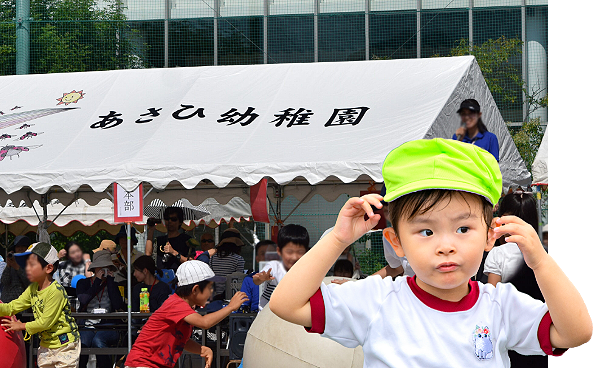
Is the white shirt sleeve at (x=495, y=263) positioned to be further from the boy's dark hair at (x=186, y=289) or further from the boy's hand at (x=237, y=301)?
the boy's dark hair at (x=186, y=289)

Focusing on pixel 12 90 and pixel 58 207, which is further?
pixel 58 207

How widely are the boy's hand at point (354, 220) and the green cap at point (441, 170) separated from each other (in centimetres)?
7

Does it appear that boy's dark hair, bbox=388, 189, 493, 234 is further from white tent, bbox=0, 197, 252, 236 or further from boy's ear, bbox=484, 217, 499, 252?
white tent, bbox=0, 197, 252, 236

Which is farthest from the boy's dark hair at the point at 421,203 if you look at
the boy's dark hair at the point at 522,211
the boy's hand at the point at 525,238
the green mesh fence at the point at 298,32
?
the green mesh fence at the point at 298,32

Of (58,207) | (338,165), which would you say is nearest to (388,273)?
(338,165)

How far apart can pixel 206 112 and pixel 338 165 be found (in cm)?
244

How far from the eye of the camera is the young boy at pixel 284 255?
545 centimetres

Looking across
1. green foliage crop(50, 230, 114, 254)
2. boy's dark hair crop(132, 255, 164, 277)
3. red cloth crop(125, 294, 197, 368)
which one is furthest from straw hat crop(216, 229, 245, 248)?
green foliage crop(50, 230, 114, 254)

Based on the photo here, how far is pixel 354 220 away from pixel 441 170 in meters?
0.26

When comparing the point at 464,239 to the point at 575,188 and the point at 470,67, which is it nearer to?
the point at 575,188

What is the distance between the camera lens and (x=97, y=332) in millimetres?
7539

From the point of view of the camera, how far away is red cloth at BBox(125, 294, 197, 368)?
5.16 metres

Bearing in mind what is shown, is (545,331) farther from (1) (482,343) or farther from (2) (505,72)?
(2) (505,72)

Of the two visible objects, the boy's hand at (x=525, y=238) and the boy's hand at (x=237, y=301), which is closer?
the boy's hand at (x=525, y=238)
